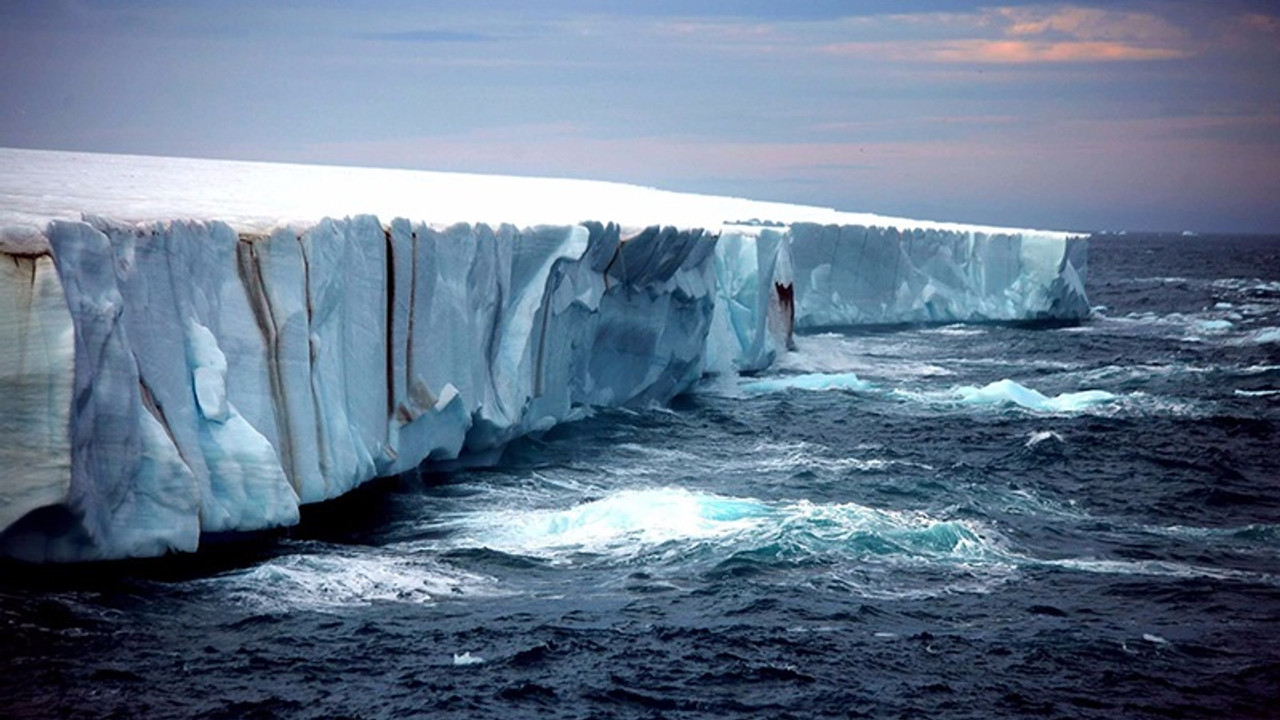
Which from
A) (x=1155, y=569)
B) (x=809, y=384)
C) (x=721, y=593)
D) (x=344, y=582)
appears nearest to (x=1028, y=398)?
(x=809, y=384)

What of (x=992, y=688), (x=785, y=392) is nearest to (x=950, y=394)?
(x=785, y=392)

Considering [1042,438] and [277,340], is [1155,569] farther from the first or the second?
[277,340]

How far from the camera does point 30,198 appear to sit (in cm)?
1237

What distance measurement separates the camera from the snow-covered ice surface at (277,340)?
1002 centimetres

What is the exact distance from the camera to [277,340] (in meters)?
12.5

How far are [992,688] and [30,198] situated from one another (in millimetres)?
9142

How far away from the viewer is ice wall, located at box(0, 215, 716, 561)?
991 cm

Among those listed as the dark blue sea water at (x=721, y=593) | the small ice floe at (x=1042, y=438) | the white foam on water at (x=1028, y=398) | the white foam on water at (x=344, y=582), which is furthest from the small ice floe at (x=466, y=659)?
the white foam on water at (x=1028, y=398)

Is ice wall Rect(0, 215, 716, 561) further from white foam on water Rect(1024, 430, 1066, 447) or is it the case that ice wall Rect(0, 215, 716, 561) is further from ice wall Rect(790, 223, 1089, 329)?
ice wall Rect(790, 223, 1089, 329)

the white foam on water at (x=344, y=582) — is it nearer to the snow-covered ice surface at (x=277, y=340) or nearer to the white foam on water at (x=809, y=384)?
the snow-covered ice surface at (x=277, y=340)

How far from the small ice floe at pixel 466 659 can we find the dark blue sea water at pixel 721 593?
6cm

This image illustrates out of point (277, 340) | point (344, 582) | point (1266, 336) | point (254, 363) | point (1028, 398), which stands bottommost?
point (344, 582)

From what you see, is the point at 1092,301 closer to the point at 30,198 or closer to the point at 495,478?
the point at 495,478

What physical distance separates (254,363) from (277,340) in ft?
1.22
